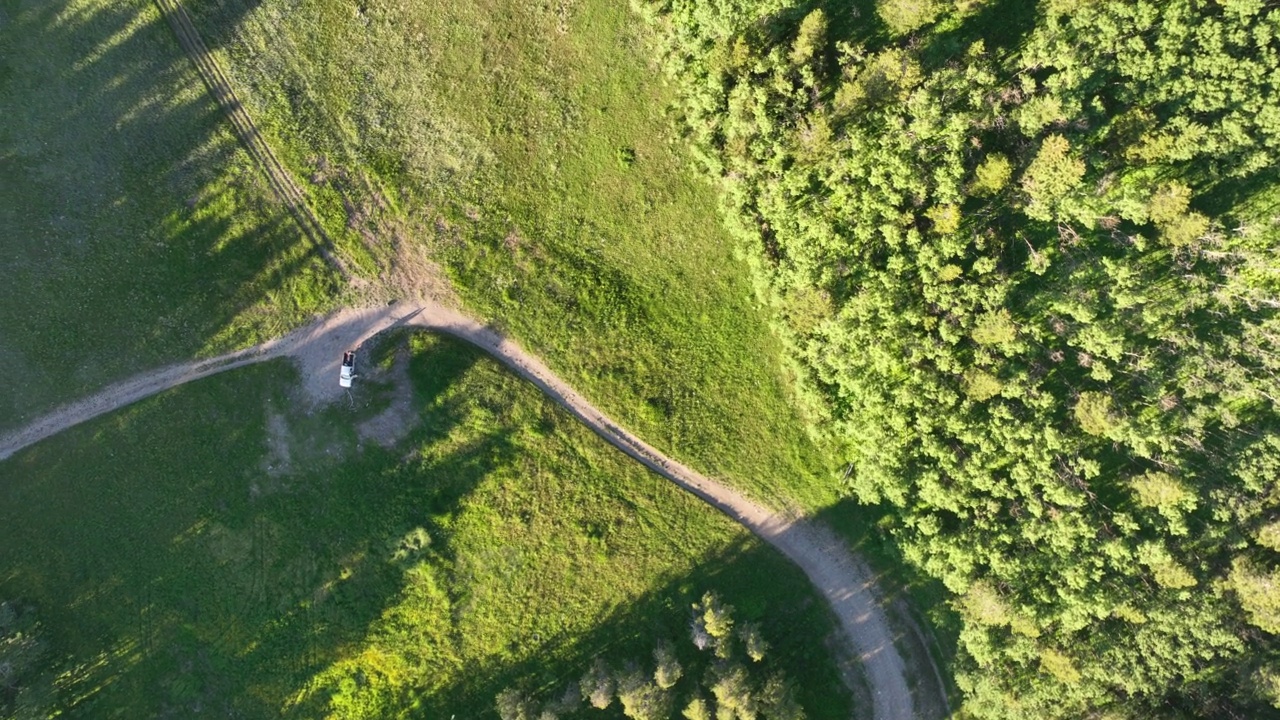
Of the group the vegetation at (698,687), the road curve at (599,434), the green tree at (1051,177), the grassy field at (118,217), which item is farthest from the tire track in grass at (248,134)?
the green tree at (1051,177)

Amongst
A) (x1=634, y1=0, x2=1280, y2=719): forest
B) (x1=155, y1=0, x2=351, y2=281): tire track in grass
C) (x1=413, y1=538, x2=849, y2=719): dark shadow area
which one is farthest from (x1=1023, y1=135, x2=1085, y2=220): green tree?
(x1=155, y1=0, x2=351, y2=281): tire track in grass

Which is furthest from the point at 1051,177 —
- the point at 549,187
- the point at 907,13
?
the point at 549,187

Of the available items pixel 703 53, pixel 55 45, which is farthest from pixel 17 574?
pixel 703 53

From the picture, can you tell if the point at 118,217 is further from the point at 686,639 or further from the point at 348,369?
the point at 686,639

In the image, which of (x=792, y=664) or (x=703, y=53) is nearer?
(x=703, y=53)

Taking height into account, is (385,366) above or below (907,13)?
above

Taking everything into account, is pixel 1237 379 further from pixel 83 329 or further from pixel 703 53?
pixel 83 329

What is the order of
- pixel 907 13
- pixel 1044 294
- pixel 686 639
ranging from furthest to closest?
pixel 686 639 < pixel 1044 294 < pixel 907 13
